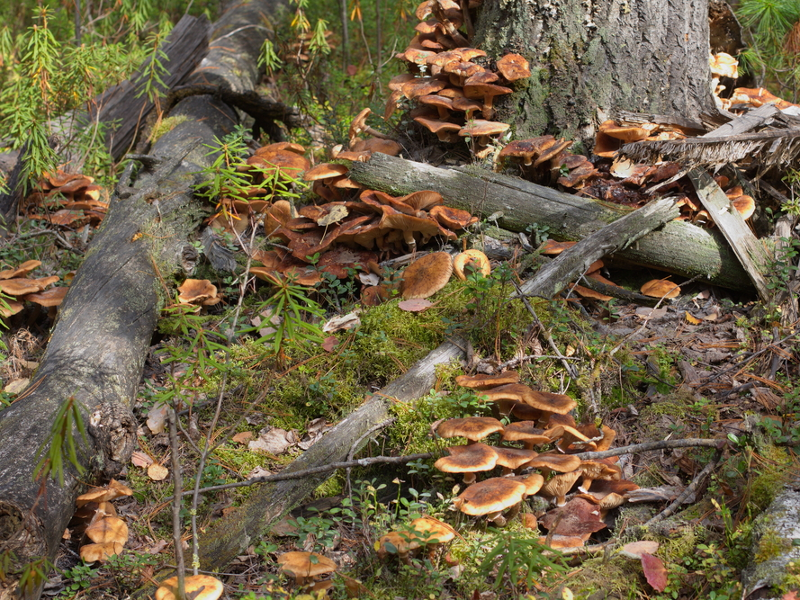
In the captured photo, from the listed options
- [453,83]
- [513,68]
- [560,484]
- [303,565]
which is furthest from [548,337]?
[453,83]

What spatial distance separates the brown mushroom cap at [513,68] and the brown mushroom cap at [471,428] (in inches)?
148

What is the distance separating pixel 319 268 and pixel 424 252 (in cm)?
90

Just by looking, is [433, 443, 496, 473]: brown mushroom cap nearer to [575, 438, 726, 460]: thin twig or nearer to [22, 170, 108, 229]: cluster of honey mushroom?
[575, 438, 726, 460]: thin twig

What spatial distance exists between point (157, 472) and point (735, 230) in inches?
184

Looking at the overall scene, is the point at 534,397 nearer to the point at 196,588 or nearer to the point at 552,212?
the point at 196,588

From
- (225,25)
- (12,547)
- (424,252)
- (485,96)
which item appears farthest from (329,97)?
(12,547)

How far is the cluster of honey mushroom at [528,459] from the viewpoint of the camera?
2.99 m

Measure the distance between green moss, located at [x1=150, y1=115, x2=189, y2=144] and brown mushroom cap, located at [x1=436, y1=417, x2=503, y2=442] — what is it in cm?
556

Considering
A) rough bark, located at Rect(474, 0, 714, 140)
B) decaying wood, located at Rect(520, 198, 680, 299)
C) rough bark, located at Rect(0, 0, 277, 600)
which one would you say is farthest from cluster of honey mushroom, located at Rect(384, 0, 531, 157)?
rough bark, located at Rect(0, 0, 277, 600)

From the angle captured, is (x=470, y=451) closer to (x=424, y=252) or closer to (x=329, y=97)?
(x=424, y=252)

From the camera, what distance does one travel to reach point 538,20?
6.01 metres

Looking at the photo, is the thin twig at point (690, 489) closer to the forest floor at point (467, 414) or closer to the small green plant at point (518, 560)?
the forest floor at point (467, 414)

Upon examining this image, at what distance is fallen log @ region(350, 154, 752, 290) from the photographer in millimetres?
4992

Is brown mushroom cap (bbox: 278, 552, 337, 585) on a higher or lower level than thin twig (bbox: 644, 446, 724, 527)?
higher
